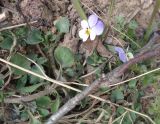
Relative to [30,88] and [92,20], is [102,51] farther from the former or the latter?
[30,88]

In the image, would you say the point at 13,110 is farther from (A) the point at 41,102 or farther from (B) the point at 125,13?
(B) the point at 125,13

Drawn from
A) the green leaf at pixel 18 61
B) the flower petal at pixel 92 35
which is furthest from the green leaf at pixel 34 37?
the flower petal at pixel 92 35

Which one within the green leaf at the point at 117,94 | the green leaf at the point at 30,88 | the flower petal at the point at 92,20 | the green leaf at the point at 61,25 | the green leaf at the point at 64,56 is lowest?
the green leaf at the point at 117,94

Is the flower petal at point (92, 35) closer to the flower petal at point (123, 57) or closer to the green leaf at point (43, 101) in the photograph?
the flower petal at point (123, 57)

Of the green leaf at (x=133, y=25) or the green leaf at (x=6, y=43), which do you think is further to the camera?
the green leaf at (x=133, y=25)

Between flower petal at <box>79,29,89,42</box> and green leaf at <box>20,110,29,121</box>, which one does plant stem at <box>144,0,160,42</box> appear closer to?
flower petal at <box>79,29,89,42</box>

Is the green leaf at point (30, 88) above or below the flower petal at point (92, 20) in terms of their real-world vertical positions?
below

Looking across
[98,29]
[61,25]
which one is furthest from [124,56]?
[61,25]
